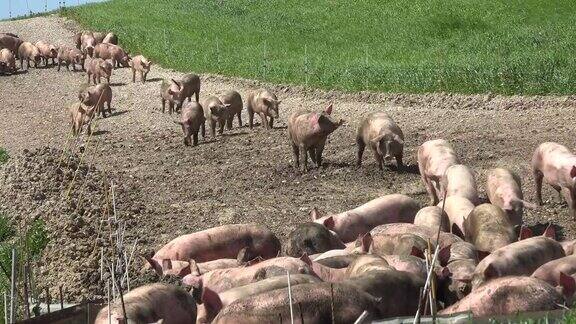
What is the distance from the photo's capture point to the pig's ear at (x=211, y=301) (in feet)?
27.3

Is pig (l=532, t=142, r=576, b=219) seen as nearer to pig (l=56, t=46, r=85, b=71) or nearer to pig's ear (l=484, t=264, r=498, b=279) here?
pig's ear (l=484, t=264, r=498, b=279)

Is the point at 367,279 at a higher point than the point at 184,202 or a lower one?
higher

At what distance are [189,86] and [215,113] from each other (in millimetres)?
4830

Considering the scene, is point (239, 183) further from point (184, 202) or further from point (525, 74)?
point (525, 74)

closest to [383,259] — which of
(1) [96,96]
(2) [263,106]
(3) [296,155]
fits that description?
(3) [296,155]

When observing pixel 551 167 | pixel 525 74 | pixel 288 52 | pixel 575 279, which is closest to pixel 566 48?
pixel 525 74

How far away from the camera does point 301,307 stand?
24.2 ft

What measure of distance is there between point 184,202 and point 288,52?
2310 cm

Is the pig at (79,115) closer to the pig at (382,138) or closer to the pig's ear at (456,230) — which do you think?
the pig at (382,138)

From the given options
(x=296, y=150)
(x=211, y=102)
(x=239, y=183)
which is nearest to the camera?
(x=239, y=183)

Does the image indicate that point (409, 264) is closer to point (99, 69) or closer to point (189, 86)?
point (189, 86)

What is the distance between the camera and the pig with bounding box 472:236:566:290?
869cm

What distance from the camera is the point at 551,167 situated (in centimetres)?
1316

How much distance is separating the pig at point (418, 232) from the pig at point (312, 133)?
5259 mm
